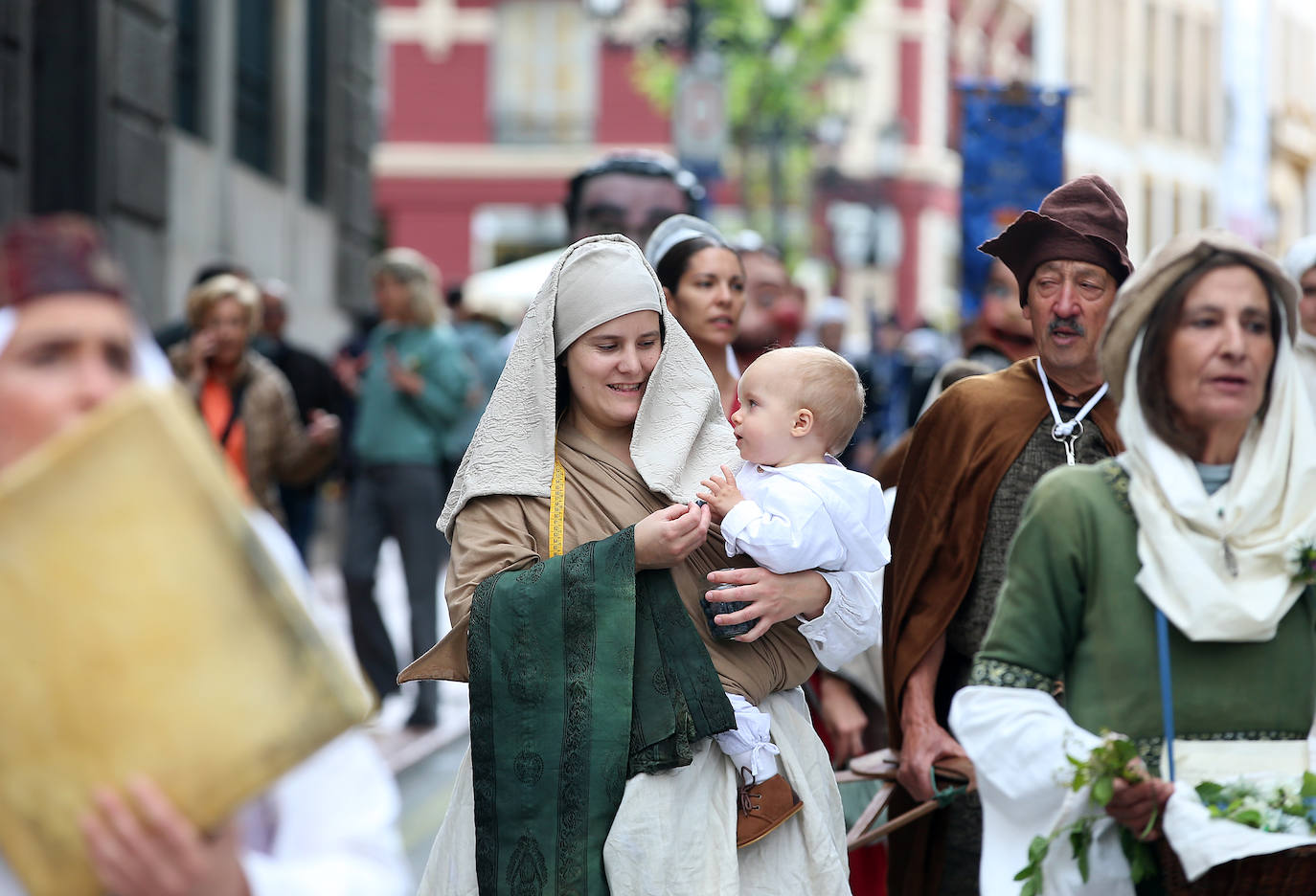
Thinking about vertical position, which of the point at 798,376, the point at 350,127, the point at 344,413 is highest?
the point at 350,127

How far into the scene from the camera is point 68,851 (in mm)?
2014

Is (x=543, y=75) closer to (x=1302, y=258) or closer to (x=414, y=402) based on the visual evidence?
(x=414, y=402)

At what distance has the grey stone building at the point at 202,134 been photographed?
10.7 metres

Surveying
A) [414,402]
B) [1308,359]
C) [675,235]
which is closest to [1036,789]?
[675,235]

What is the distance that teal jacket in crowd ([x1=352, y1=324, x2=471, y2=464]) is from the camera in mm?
9711

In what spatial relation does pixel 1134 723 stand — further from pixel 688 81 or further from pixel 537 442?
pixel 688 81

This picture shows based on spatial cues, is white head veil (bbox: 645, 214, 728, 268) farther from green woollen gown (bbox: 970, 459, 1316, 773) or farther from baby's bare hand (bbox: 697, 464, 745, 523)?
green woollen gown (bbox: 970, 459, 1316, 773)

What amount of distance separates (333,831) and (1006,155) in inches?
277

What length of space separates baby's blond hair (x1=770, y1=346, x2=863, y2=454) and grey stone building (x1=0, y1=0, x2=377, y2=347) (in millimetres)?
7076

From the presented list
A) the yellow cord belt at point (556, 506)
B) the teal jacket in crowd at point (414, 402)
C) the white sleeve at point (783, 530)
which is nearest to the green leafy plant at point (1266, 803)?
the white sleeve at point (783, 530)

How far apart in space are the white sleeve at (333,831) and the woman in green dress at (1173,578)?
116 cm

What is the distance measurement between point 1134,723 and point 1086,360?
4.89ft

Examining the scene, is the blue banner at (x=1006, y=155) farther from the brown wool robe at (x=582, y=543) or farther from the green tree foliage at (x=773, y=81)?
the green tree foliage at (x=773, y=81)

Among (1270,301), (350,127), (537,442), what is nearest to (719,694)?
(537,442)
